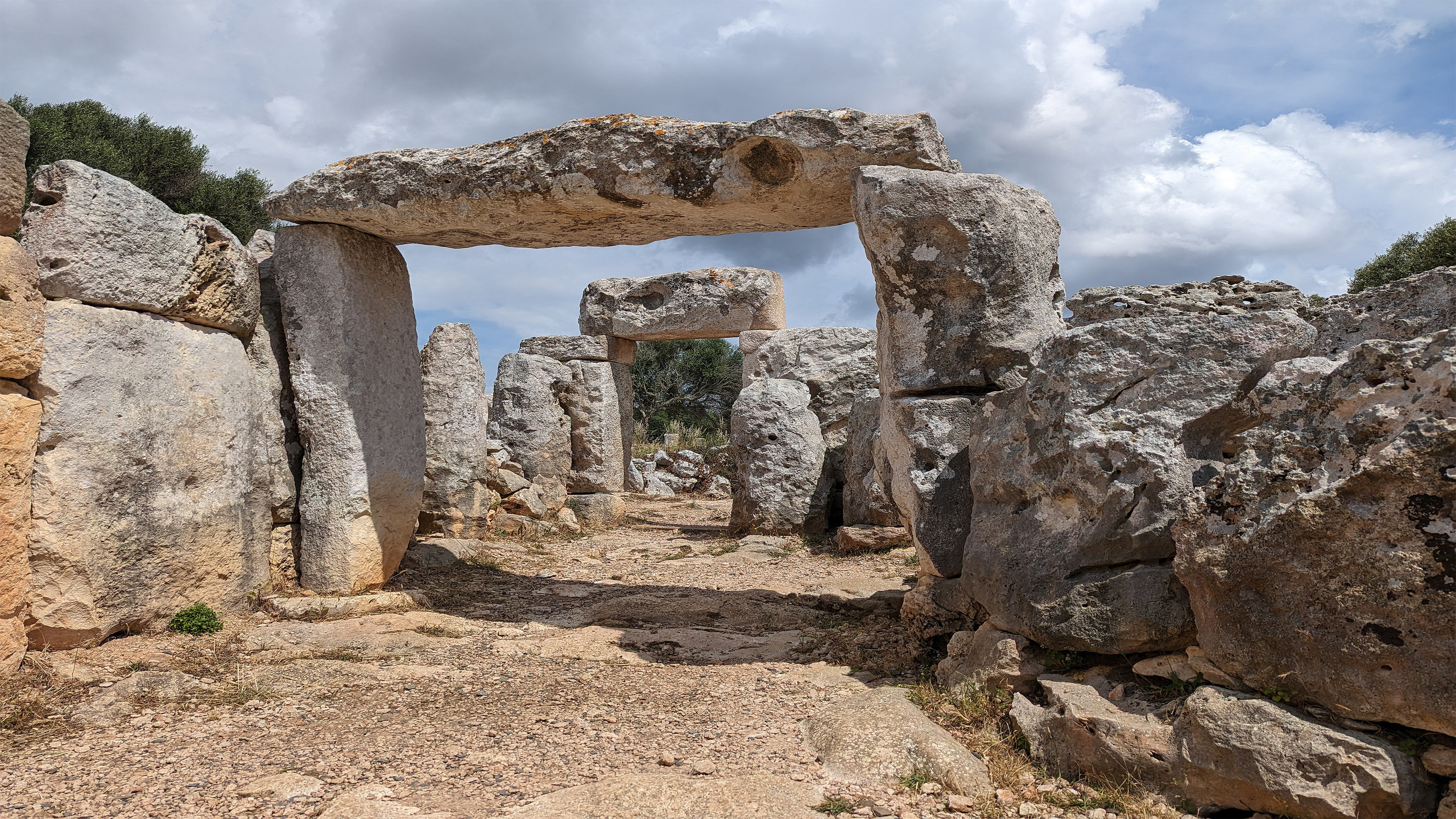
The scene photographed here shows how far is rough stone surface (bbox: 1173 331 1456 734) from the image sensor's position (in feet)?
8.01

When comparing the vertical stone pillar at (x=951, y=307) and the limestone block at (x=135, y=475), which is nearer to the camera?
the limestone block at (x=135, y=475)

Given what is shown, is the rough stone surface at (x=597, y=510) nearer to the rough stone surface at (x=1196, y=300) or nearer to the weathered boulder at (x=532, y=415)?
the weathered boulder at (x=532, y=415)

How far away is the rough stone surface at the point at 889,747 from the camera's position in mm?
3090

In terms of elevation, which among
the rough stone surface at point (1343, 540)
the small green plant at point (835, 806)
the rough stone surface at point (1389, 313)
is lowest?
the small green plant at point (835, 806)

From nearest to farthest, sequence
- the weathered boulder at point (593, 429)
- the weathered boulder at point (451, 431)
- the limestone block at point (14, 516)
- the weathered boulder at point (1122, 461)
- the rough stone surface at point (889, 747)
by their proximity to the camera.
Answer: the rough stone surface at point (889, 747) < the weathered boulder at point (1122, 461) < the limestone block at point (14, 516) < the weathered boulder at point (451, 431) < the weathered boulder at point (593, 429)

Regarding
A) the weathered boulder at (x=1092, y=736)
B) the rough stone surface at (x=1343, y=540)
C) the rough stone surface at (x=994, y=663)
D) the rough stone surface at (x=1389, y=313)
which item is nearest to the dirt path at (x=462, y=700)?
the rough stone surface at (x=994, y=663)

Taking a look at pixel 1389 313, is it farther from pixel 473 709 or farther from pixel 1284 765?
pixel 473 709

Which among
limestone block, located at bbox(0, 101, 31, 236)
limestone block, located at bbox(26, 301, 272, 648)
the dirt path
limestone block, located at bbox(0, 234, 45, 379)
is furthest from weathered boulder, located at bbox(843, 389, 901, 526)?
limestone block, located at bbox(0, 101, 31, 236)

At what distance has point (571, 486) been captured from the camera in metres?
10.6

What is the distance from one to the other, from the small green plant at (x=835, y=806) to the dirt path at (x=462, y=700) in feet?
0.40

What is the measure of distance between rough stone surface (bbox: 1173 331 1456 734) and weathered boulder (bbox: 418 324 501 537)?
6112mm

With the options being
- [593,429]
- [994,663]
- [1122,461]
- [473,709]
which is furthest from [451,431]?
[1122,461]

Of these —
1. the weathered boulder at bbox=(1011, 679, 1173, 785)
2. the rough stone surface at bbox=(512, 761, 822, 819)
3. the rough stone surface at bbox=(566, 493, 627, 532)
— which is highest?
the rough stone surface at bbox=(566, 493, 627, 532)

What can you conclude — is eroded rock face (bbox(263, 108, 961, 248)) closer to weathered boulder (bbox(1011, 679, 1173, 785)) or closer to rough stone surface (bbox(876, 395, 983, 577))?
rough stone surface (bbox(876, 395, 983, 577))
